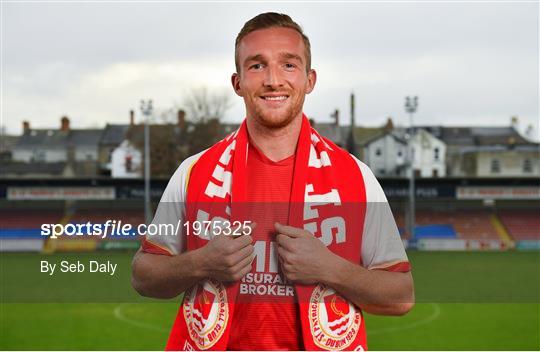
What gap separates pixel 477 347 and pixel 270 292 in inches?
499

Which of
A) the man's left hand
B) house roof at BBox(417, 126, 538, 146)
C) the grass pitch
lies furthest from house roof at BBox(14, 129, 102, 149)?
the man's left hand

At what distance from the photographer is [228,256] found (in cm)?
282

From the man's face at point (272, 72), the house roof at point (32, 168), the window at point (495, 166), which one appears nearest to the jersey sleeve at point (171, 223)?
the man's face at point (272, 72)

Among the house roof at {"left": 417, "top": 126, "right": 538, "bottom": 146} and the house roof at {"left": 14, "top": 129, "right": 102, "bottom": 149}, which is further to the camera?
the house roof at {"left": 14, "top": 129, "right": 102, "bottom": 149}

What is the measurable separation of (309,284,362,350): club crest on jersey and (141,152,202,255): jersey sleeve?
2.18 feet

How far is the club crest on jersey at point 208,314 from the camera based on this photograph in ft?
9.43

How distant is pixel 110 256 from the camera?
3574 millimetres

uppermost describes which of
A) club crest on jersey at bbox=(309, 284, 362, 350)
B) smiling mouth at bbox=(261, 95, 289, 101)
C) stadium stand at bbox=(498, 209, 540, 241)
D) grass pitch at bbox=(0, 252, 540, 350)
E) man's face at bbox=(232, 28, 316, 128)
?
man's face at bbox=(232, 28, 316, 128)

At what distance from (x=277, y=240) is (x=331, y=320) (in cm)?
42

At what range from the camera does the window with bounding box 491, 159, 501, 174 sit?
31.0 metres

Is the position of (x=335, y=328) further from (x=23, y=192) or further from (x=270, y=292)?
(x=23, y=192)

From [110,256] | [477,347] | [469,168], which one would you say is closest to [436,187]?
[469,168]

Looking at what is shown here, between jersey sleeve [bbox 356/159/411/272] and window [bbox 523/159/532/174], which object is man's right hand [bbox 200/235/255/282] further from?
window [bbox 523/159/532/174]

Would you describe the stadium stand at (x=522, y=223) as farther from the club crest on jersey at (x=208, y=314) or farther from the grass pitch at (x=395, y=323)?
the club crest on jersey at (x=208, y=314)
